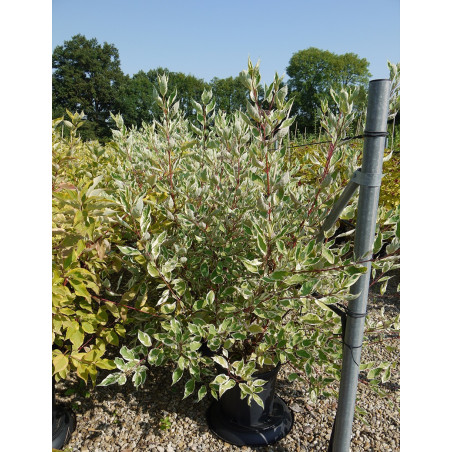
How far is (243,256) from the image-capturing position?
4.98 feet

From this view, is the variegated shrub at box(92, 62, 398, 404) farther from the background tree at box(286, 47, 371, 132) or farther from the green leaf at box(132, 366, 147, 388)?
the background tree at box(286, 47, 371, 132)

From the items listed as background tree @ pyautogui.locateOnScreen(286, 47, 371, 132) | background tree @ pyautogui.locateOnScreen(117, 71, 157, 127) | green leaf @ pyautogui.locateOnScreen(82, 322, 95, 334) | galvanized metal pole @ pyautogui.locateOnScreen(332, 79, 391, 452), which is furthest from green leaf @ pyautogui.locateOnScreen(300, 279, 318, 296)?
background tree @ pyautogui.locateOnScreen(286, 47, 371, 132)

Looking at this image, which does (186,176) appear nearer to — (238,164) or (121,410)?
(238,164)

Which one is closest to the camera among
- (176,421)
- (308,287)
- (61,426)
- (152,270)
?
(308,287)

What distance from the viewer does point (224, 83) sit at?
1494 inches

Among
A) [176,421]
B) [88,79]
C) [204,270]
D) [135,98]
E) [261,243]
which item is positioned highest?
[88,79]

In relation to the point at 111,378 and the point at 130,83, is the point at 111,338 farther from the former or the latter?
the point at 130,83

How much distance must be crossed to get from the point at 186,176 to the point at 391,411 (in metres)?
1.59

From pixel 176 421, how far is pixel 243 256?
0.90 meters

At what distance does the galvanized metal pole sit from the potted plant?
8 centimetres

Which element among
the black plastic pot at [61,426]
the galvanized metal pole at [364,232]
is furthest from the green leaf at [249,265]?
the black plastic pot at [61,426]

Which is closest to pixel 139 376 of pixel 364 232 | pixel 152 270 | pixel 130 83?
pixel 152 270

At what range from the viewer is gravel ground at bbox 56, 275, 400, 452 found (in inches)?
63.8

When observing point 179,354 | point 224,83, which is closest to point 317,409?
point 179,354
